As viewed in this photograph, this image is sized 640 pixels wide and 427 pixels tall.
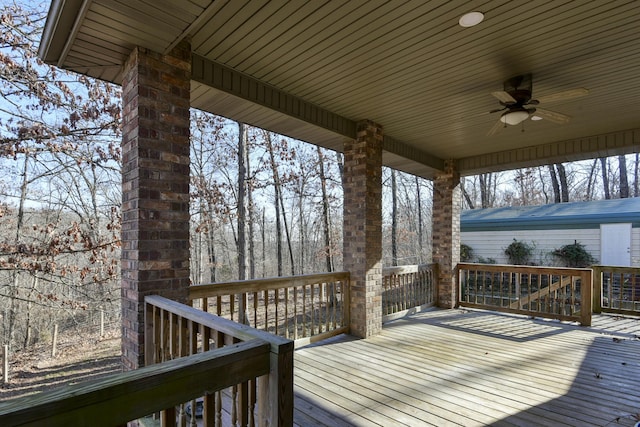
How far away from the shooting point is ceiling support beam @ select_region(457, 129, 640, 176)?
5082mm

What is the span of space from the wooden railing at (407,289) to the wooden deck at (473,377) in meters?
0.69

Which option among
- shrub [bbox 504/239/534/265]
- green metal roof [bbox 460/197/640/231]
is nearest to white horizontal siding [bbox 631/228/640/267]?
green metal roof [bbox 460/197/640/231]

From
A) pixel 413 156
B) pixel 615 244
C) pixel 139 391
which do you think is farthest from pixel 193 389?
pixel 615 244

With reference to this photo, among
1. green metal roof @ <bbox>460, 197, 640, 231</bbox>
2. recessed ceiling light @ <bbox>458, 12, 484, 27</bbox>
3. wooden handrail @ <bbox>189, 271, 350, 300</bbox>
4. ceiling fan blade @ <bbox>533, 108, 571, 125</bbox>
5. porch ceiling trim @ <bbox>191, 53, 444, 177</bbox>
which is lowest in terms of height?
wooden handrail @ <bbox>189, 271, 350, 300</bbox>

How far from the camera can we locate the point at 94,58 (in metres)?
2.70

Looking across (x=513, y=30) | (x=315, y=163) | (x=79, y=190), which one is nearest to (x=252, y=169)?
(x=315, y=163)

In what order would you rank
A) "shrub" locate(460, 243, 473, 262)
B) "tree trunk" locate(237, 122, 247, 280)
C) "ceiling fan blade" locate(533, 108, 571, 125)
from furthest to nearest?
1. "shrub" locate(460, 243, 473, 262)
2. "tree trunk" locate(237, 122, 247, 280)
3. "ceiling fan blade" locate(533, 108, 571, 125)

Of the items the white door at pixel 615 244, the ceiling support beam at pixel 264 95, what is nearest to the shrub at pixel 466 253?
the white door at pixel 615 244

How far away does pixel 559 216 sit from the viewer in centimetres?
909

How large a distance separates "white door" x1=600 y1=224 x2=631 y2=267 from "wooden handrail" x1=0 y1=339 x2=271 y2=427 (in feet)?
32.3

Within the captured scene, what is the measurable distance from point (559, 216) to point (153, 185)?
10.1 meters

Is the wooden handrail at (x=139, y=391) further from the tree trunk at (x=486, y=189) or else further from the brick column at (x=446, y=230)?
the tree trunk at (x=486, y=189)

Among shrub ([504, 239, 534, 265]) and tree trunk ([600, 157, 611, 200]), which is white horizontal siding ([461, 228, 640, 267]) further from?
tree trunk ([600, 157, 611, 200])

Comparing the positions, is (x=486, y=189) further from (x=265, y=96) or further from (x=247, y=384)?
(x=247, y=384)
